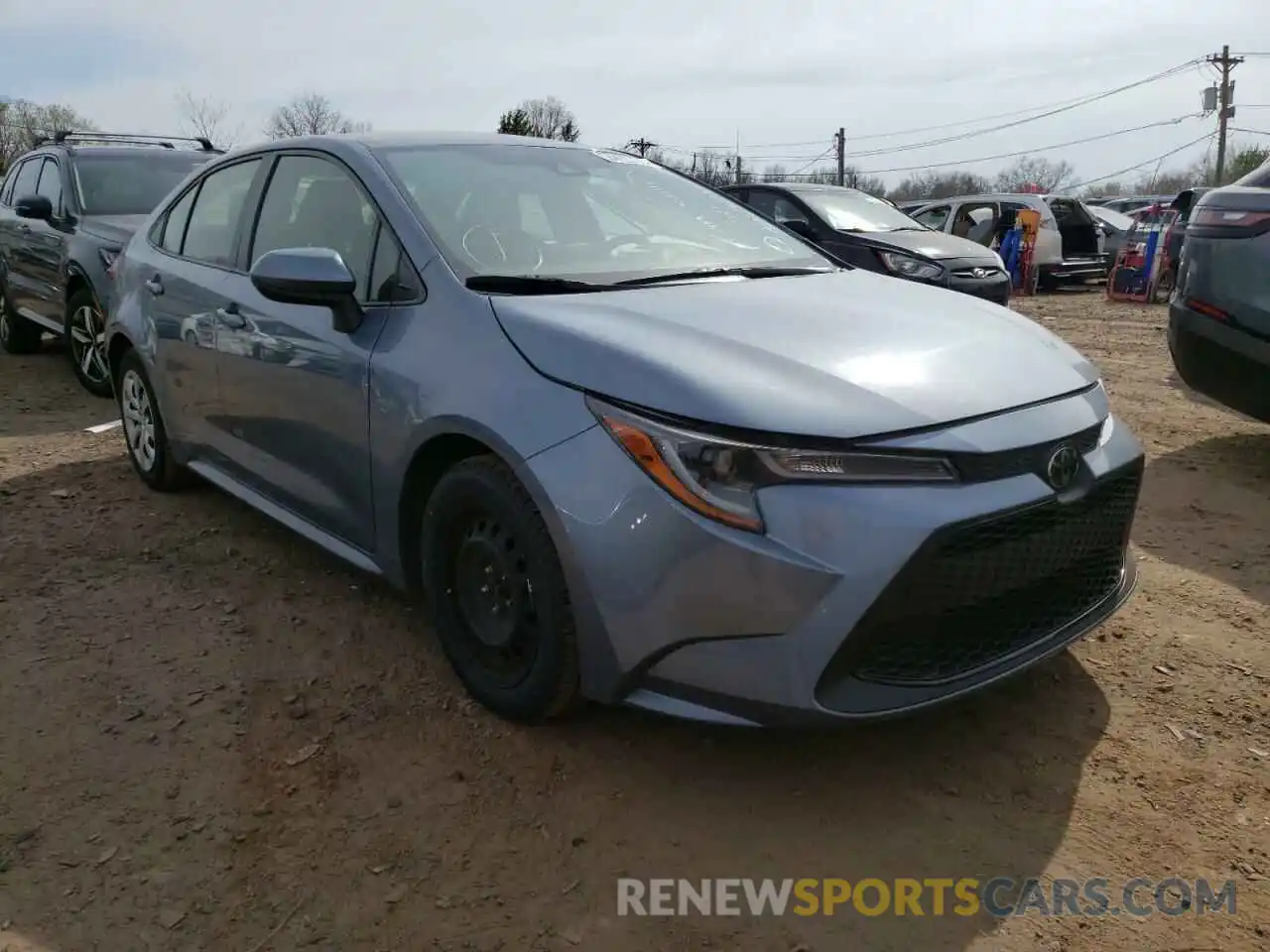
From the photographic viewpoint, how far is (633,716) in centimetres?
279

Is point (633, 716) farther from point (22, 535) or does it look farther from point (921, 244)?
point (921, 244)

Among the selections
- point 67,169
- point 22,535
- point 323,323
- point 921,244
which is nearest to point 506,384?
point 323,323

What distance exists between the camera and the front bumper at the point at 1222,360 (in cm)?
458

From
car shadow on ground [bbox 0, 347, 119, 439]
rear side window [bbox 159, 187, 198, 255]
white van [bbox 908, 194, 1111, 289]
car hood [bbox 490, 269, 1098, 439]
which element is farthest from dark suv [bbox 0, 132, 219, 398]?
white van [bbox 908, 194, 1111, 289]

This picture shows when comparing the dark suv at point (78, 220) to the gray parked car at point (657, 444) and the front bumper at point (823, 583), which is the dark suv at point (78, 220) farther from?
the front bumper at point (823, 583)

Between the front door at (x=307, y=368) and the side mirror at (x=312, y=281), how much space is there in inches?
2.4

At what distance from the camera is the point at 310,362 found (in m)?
3.15

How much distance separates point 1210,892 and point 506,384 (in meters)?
1.88

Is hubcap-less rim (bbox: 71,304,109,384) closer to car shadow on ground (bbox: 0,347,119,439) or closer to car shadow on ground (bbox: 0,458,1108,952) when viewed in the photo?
car shadow on ground (bbox: 0,347,119,439)

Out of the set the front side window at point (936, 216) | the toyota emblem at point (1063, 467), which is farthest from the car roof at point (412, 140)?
the front side window at point (936, 216)

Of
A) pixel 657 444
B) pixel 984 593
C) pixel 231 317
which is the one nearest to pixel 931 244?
pixel 231 317

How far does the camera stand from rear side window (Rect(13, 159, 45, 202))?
7.77m

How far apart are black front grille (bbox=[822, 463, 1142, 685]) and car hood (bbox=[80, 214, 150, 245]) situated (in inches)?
229

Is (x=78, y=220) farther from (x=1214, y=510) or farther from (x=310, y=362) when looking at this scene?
(x=1214, y=510)
